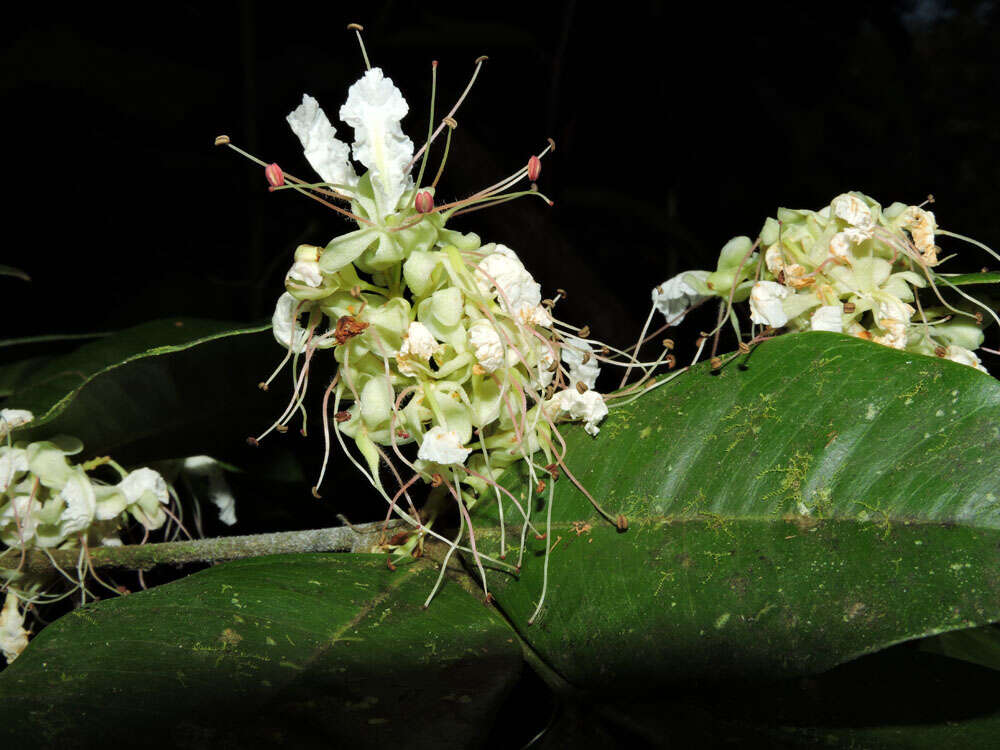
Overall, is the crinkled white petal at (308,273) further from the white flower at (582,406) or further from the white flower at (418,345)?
the white flower at (582,406)

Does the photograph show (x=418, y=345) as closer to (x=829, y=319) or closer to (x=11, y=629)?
(x=829, y=319)

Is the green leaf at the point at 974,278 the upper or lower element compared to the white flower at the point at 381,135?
lower

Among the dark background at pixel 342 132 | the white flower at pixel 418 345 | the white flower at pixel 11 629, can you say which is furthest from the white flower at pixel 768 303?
the white flower at pixel 11 629

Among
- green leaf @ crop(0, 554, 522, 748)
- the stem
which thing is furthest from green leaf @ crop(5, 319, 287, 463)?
green leaf @ crop(0, 554, 522, 748)

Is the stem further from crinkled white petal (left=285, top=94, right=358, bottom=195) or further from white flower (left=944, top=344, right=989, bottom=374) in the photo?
white flower (left=944, top=344, right=989, bottom=374)

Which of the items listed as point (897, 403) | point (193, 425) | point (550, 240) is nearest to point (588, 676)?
point (897, 403)

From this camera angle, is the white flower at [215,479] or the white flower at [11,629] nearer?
the white flower at [11,629]

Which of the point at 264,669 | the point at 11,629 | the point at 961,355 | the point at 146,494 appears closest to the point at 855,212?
the point at 961,355
